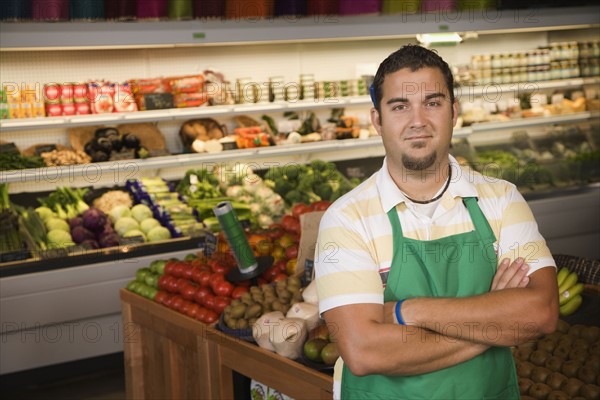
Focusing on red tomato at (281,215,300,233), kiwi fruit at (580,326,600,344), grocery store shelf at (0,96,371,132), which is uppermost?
grocery store shelf at (0,96,371,132)

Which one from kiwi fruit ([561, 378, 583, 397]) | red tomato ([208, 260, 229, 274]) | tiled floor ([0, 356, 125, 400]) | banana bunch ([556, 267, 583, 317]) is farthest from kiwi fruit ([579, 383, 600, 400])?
tiled floor ([0, 356, 125, 400])

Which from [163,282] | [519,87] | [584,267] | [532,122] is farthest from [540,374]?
[519,87]

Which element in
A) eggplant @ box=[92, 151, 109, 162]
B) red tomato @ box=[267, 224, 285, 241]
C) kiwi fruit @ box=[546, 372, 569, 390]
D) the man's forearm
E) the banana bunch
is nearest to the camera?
the man's forearm

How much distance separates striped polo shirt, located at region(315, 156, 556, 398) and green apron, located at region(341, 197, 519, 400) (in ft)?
0.07

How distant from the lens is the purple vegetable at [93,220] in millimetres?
5859

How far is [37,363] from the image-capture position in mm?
5434

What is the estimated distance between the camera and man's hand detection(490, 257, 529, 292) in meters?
2.18

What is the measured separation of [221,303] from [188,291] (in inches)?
10.1

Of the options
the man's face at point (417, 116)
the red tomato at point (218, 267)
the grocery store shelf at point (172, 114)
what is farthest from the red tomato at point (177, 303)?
the grocery store shelf at point (172, 114)

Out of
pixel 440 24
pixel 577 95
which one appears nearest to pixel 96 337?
pixel 440 24

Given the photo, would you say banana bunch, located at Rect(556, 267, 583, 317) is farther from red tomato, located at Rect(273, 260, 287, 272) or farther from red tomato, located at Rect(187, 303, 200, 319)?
red tomato, located at Rect(187, 303, 200, 319)

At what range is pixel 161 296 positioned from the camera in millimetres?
4195

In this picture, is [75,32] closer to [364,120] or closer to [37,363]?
[37,363]

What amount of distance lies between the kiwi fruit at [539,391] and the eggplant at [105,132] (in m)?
4.07
